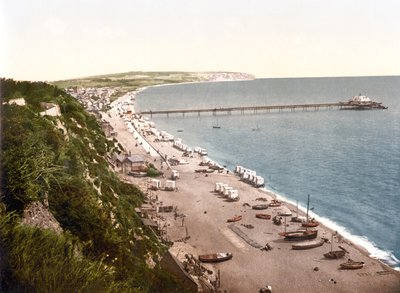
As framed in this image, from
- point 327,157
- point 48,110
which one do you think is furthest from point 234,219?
point 327,157

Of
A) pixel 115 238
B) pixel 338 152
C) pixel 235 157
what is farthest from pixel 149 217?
pixel 338 152

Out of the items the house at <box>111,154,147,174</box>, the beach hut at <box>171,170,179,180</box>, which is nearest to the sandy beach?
the beach hut at <box>171,170,179,180</box>

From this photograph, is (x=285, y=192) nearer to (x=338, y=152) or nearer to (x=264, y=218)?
(x=264, y=218)

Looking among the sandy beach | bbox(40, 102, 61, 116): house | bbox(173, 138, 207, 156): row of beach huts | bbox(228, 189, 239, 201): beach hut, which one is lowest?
the sandy beach

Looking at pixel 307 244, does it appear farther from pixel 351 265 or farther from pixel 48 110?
pixel 48 110

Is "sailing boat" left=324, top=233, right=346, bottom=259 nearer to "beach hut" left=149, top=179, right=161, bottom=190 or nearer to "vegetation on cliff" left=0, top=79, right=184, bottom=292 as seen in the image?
"vegetation on cliff" left=0, top=79, right=184, bottom=292
